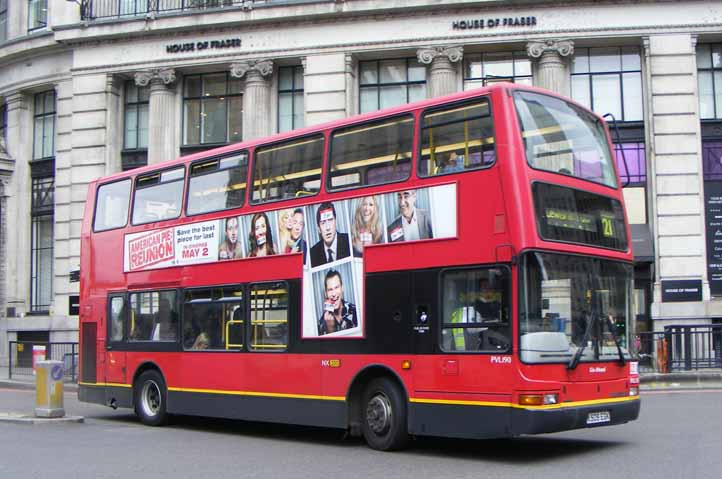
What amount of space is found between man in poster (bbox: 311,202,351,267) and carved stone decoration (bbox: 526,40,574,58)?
668 inches

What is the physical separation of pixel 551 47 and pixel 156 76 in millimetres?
13408

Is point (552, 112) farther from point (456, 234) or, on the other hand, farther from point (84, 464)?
point (84, 464)

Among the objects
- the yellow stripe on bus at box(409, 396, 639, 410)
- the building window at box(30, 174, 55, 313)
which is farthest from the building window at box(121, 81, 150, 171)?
the yellow stripe on bus at box(409, 396, 639, 410)

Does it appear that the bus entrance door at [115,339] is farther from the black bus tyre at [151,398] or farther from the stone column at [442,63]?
the stone column at [442,63]

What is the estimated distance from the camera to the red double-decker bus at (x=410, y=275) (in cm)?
1052

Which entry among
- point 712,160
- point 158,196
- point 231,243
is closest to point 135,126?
point 158,196

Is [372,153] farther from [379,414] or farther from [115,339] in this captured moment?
[115,339]

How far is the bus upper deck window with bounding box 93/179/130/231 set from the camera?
16.8 meters

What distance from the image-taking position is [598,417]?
35.5ft

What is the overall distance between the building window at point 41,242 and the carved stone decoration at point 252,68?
29.1 feet

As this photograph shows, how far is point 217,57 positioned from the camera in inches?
1199

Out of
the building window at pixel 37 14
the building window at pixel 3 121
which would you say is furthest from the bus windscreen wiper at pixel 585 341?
the building window at pixel 3 121

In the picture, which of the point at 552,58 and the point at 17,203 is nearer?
the point at 552,58

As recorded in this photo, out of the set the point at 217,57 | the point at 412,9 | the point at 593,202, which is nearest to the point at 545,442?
the point at 593,202
